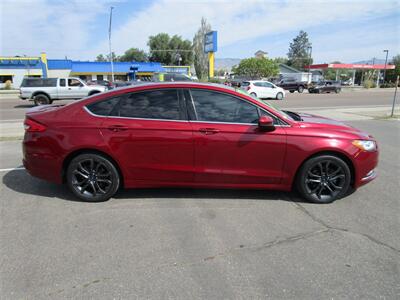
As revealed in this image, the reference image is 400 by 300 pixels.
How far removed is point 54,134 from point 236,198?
2.59 meters

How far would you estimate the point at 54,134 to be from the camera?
12.9 ft

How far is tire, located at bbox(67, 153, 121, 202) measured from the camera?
13.0ft

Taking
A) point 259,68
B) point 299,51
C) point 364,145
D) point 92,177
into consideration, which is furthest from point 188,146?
point 299,51

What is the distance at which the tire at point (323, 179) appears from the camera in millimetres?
3945

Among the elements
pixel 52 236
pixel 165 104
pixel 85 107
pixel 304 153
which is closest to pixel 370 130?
pixel 304 153

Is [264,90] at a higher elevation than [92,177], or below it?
higher

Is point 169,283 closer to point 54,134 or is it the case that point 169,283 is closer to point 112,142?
point 112,142

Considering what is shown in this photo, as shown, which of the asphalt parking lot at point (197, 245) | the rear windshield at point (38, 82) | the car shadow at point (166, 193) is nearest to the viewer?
the asphalt parking lot at point (197, 245)

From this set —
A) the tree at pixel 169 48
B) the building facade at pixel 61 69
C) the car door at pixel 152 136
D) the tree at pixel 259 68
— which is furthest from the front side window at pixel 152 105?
the tree at pixel 169 48

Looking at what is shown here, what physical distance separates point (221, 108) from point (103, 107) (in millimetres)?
1561

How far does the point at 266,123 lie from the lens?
3.71 m

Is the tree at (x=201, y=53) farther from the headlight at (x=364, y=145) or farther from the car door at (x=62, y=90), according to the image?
the headlight at (x=364, y=145)

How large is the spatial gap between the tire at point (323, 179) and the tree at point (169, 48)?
79.8m

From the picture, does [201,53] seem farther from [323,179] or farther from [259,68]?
[323,179]
